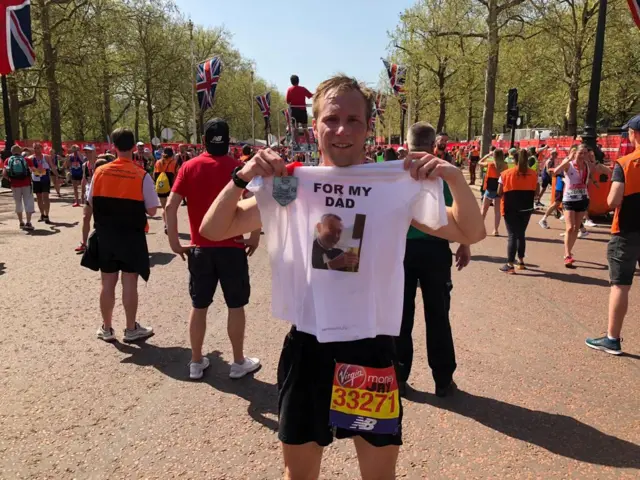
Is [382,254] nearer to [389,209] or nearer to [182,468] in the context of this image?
[389,209]

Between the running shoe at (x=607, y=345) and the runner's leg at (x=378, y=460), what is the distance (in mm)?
3460

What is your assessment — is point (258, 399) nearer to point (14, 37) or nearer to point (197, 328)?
point (197, 328)

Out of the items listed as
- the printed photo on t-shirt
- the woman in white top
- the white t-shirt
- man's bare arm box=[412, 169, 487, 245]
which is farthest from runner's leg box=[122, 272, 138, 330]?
the woman in white top

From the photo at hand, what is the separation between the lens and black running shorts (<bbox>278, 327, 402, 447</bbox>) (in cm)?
183

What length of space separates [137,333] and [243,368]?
1406mm

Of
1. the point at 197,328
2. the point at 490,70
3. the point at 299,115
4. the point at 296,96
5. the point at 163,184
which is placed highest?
the point at 490,70

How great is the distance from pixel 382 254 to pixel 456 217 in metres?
0.34

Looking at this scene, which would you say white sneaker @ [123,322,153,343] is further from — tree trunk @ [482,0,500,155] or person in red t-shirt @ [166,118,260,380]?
tree trunk @ [482,0,500,155]

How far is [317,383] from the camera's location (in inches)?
73.0

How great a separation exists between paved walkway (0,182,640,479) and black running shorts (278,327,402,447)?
1.04m

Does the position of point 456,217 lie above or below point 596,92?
below

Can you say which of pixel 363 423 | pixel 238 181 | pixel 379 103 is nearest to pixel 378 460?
pixel 363 423

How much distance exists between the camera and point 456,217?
1880 mm

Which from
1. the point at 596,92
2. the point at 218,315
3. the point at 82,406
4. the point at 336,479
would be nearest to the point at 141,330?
the point at 218,315
